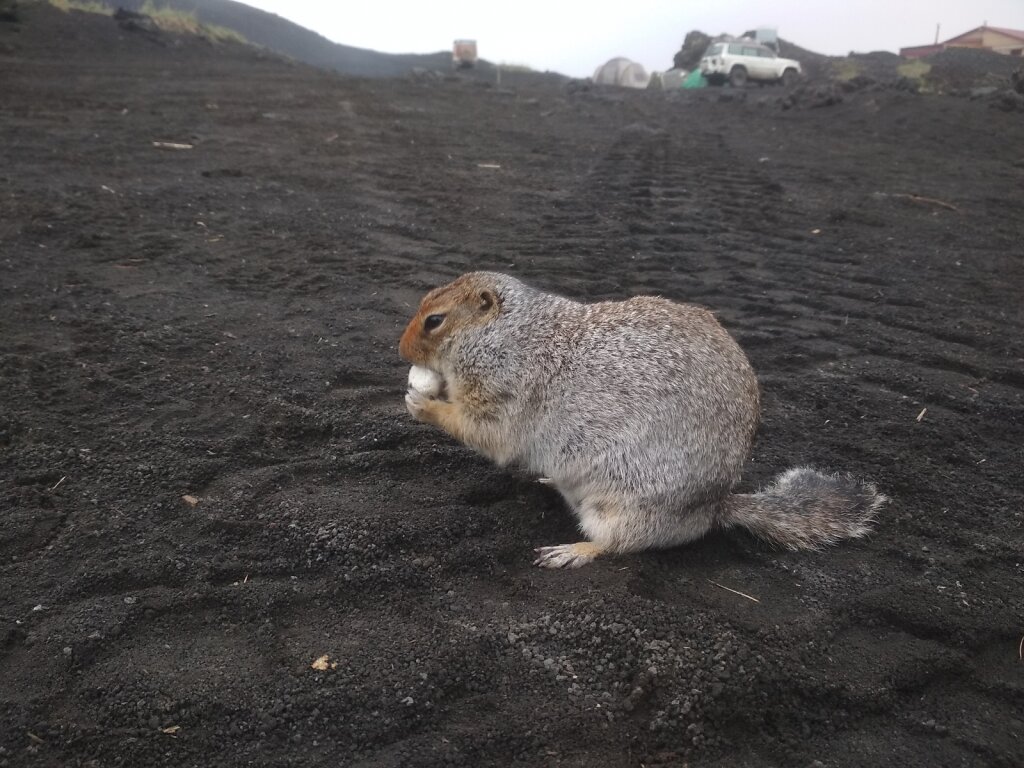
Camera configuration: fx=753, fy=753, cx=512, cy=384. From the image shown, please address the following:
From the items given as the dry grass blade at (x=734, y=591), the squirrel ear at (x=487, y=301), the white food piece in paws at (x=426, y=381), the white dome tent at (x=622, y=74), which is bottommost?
the dry grass blade at (x=734, y=591)

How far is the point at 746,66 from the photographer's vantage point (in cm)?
2970

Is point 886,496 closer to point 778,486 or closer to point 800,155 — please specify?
point 778,486

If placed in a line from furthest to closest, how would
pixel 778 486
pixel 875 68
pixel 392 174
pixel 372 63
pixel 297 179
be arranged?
pixel 875 68 → pixel 372 63 → pixel 392 174 → pixel 297 179 → pixel 778 486

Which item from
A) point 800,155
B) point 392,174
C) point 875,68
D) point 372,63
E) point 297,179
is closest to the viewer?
point 297,179

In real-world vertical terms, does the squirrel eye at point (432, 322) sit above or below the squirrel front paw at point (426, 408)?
above

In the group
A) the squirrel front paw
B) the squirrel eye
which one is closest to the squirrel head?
the squirrel eye

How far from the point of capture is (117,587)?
108 inches

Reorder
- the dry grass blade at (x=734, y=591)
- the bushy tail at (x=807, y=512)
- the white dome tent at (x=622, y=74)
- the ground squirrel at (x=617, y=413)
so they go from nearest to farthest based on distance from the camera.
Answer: the dry grass blade at (x=734, y=591) → the ground squirrel at (x=617, y=413) → the bushy tail at (x=807, y=512) → the white dome tent at (x=622, y=74)

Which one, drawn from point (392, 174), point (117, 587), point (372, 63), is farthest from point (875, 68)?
point (117, 587)

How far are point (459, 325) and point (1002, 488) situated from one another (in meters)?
2.84

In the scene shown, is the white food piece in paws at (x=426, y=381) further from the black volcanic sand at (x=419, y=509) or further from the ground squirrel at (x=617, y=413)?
the black volcanic sand at (x=419, y=509)

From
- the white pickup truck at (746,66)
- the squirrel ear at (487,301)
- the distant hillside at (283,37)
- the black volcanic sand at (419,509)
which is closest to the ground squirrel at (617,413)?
the squirrel ear at (487,301)

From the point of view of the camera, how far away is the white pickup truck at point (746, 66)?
97.1 ft

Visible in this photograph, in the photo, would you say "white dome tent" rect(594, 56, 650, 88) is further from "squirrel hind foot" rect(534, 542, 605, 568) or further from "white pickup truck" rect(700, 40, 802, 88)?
"squirrel hind foot" rect(534, 542, 605, 568)
